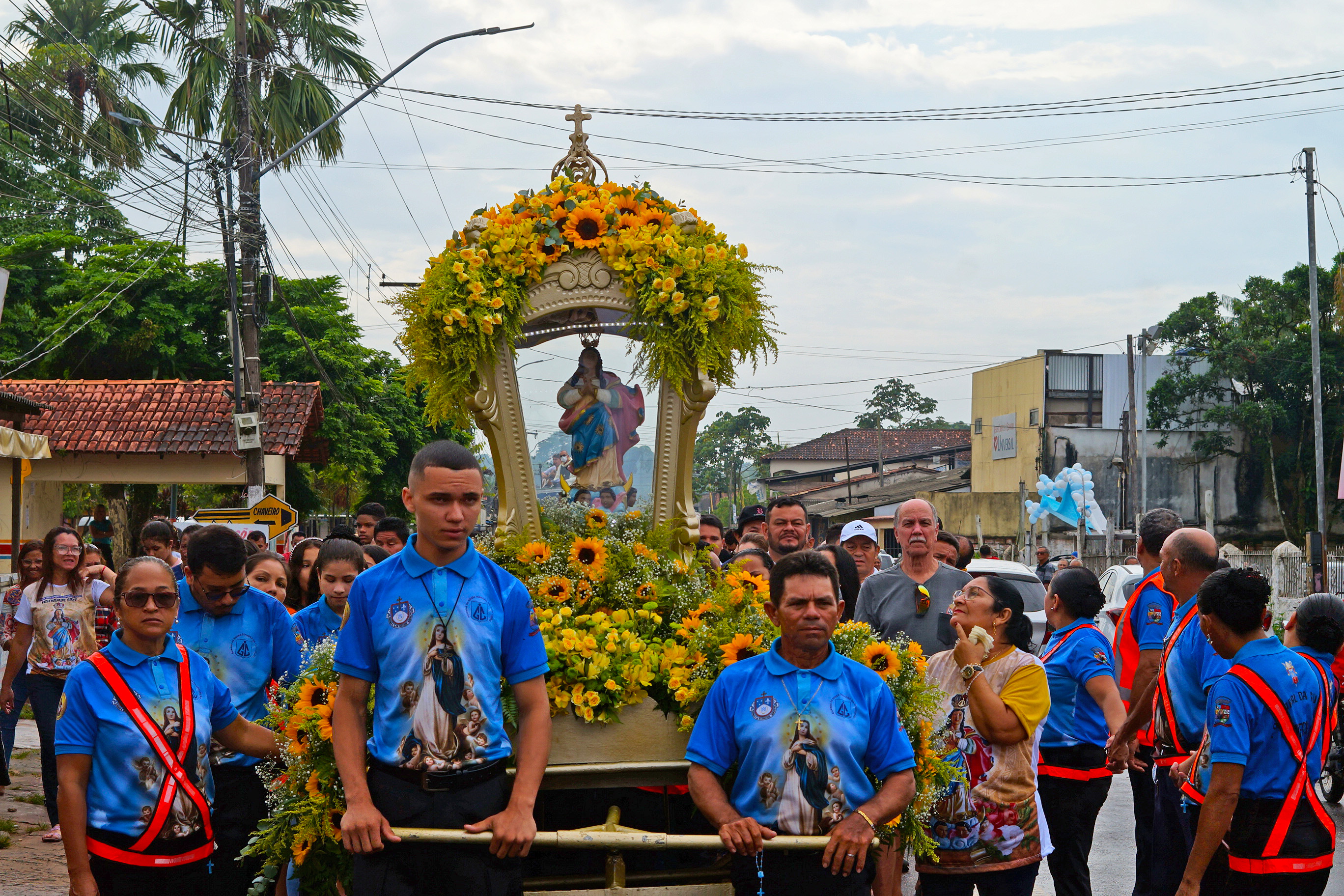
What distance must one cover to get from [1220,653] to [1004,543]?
1671 inches

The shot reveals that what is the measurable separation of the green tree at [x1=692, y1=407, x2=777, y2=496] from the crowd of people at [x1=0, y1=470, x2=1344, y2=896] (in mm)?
75827

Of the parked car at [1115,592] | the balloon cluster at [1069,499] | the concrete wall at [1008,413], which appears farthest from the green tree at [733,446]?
the parked car at [1115,592]

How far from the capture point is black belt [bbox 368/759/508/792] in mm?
3734

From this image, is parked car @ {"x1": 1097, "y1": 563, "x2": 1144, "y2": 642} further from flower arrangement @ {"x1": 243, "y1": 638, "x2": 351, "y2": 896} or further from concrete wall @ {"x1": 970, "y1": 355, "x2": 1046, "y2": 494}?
concrete wall @ {"x1": 970, "y1": 355, "x2": 1046, "y2": 494}

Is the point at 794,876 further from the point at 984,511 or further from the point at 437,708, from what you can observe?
the point at 984,511

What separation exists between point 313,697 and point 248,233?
14.7 m

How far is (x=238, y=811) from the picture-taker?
16.8 feet

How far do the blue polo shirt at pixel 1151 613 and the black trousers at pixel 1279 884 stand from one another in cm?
205

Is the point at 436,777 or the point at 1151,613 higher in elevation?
the point at 1151,613

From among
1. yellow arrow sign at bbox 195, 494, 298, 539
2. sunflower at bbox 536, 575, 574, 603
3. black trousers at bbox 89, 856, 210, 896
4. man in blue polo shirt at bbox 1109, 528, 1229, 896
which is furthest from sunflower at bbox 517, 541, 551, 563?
yellow arrow sign at bbox 195, 494, 298, 539

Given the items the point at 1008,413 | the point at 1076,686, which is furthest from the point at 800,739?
the point at 1008,413

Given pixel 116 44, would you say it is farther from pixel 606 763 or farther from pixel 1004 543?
pixel 1004 543

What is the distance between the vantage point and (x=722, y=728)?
396cm

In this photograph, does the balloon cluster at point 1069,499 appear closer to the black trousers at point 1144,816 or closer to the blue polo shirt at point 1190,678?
the black trousers at point 1144,816
